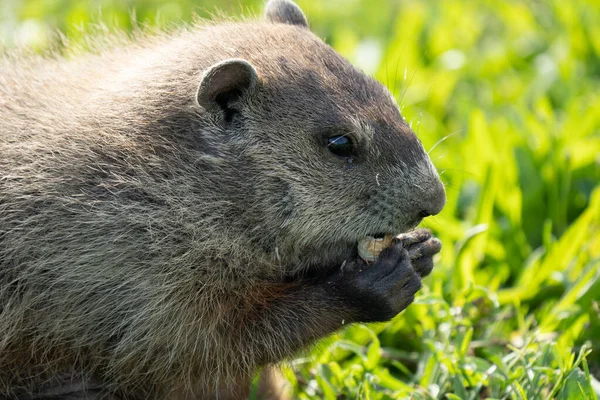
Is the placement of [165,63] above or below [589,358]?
above

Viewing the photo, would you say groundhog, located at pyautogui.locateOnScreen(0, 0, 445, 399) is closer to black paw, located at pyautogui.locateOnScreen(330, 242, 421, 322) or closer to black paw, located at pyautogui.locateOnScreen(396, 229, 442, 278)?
black paw, located at pyautogui.locateOnScreen(330, 242, 421, 322)

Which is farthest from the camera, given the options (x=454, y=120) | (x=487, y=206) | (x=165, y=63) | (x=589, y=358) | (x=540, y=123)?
(x=454, y=120)

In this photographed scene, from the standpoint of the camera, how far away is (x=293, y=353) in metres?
3.72

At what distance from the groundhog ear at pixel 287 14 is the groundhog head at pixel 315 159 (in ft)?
2.16

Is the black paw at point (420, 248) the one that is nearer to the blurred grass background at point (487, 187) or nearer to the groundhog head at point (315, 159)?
the groundhog head at point (315, 159)

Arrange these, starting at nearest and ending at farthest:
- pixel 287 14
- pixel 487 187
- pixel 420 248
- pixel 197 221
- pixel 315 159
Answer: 1. pixel 197 221
2. pixel 315 159
3. pixel 420 248
4. pixel 287 14
5. pixel 487 187

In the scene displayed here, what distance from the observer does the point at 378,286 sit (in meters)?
3.63

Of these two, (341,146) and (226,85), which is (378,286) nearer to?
(341,146)

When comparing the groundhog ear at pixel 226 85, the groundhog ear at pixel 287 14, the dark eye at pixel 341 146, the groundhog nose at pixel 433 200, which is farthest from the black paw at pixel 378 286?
the groundhog ear at pixel 287 14

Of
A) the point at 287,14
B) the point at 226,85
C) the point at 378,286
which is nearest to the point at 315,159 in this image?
the point at 226,85

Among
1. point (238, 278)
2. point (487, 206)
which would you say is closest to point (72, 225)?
point (238, 278)

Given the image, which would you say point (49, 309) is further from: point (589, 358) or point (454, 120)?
point (454, 120)

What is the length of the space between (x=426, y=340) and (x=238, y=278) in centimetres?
103

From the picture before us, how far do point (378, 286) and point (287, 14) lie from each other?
60.5 inches
